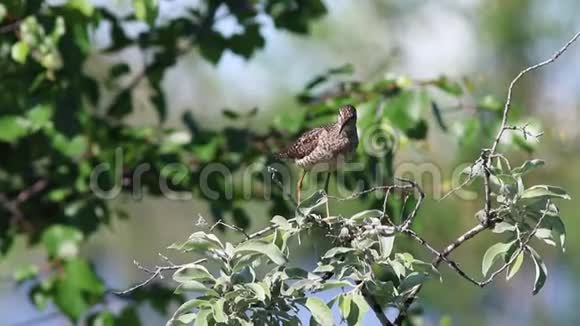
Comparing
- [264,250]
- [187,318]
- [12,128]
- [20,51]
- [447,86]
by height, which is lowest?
[187,318]

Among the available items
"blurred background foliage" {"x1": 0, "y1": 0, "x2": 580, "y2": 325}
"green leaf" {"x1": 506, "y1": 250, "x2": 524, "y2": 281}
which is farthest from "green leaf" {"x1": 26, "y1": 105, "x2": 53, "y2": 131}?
"green leaf" {"x1": 506, "y1": 250, "x2": 524, "y2": 281}

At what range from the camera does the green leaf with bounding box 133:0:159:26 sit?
166 inches

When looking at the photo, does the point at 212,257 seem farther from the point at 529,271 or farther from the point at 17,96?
the point at 529,271

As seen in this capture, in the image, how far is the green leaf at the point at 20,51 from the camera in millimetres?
4133

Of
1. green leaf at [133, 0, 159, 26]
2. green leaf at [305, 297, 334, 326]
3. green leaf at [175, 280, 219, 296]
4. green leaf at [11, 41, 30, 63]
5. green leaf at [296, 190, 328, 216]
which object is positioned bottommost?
green leaf at [305, 297, 334, 326]

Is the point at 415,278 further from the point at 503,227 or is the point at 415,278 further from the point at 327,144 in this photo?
the point at 327,144

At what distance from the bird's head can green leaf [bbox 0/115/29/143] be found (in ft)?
4.32

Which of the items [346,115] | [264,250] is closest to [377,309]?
[264,250]

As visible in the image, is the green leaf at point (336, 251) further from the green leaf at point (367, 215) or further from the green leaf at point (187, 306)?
the green leaf at point (187, 306)

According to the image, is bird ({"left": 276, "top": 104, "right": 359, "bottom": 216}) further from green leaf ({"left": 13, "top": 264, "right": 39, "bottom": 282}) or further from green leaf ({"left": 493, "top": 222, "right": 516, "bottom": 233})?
green leaf ({"left": 493, "top": 222, "right": 516, "bottom": 233})

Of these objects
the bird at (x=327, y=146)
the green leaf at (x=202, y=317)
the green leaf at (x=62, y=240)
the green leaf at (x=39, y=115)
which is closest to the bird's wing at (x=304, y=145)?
the bird at (x=327, y=146)

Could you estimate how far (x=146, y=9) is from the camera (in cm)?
424

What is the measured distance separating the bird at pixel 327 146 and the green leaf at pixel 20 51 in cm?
106

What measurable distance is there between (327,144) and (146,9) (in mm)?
928
